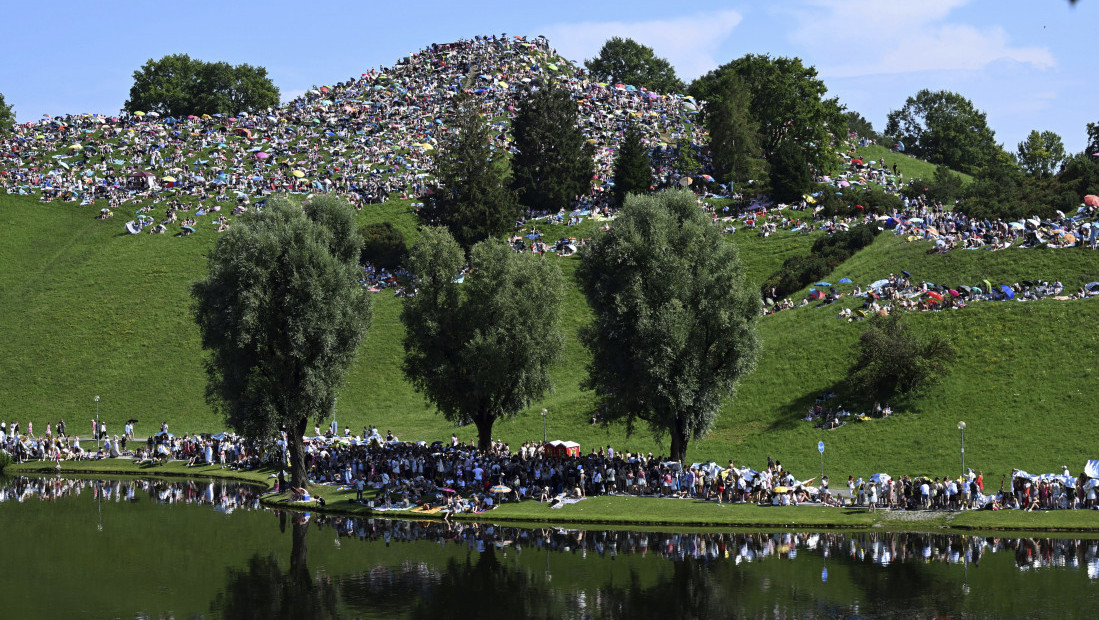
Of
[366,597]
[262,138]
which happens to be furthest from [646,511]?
[262,138]

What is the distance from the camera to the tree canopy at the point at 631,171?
354ft

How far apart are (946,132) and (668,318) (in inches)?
4973

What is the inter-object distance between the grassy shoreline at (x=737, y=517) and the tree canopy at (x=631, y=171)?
62.0 metres

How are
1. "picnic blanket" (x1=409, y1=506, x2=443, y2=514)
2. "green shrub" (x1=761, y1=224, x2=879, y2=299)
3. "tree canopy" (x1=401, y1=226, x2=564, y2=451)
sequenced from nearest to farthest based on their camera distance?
1. "picnic blanket" (x1=409, y1=506, x2=443, y2=514)
2. "tree canopy" (x1=401, y1=226, x2=564, y2=451)
3. "green shrub" (x1=761, y1=224, x2=879, y2=299)

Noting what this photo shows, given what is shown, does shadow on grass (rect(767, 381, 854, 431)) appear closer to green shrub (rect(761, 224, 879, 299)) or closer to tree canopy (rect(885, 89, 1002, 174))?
green shrub (rect(761, 224, 879, 299))

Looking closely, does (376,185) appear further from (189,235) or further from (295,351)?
(295,351)

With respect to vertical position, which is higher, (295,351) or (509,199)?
(509,199)

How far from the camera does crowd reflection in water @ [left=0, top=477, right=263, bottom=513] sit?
57.5 metres

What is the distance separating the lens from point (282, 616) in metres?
32.8

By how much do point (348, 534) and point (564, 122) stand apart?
7510 cm

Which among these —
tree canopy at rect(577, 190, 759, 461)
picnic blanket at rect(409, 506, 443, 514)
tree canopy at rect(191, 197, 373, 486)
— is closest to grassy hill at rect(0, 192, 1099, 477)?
tree canopy at rect(577, 190, 759, 461)

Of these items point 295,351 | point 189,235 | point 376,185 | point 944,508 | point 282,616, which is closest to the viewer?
point 282,616

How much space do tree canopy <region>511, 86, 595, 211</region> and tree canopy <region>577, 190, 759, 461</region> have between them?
57870mm

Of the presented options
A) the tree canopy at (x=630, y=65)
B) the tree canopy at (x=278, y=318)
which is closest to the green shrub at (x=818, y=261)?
the tree canopy at (x=278, y=318)
